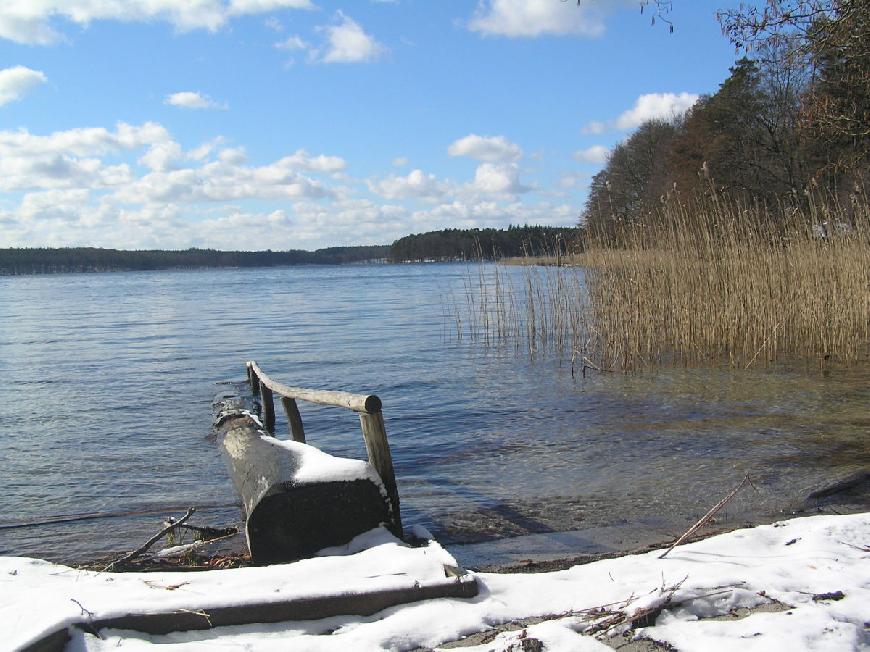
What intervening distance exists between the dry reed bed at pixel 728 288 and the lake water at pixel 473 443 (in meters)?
0.71

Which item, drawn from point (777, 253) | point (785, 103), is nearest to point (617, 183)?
point (785, 103)

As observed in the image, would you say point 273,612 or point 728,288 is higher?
point 728,288

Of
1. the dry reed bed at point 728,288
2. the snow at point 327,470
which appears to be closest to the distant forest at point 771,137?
the dry reed bed at point 728,288

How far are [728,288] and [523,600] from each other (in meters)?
9.40

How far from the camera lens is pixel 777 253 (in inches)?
440

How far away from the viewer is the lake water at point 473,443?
5469mm

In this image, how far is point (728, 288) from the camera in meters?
11.4

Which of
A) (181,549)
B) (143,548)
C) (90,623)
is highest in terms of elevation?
(90,623)

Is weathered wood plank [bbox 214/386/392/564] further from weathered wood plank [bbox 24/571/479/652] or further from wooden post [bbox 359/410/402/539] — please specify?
weathered wood plank [bbox 24/571/479/652]

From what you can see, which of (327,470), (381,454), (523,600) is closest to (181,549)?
(327,470)

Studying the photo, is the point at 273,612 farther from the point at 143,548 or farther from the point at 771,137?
the point at 771,137

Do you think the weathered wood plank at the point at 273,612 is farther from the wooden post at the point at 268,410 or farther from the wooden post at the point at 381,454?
the wooden post at the point at 268,410

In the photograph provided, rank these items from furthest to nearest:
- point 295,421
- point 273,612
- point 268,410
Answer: point 268,410, point 295,421, point 273,612

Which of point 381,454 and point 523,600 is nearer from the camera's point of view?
point 523,600
